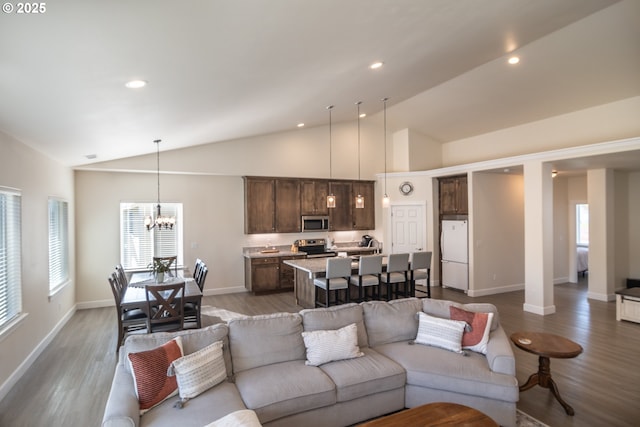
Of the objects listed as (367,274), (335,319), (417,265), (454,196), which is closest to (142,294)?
(335,319)

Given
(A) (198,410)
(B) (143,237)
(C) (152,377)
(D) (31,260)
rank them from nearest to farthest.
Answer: (A) (198,410)
(C) (152,377)
(D) (31,260)
(B) (143,237)

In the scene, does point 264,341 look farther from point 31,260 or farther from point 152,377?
point 31,260

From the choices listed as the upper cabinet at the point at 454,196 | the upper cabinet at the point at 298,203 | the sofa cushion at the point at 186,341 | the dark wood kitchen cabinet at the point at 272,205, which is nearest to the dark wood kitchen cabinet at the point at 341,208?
the upper cabinet at the point at 298,203

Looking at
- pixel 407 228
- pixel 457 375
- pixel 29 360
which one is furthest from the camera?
pixel 407 228

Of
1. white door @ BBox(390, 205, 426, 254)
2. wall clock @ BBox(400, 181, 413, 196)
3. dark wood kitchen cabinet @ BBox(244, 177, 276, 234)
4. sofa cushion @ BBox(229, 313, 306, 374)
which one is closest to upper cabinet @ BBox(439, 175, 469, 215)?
white door @ BBox(390, 205, 426, 254)

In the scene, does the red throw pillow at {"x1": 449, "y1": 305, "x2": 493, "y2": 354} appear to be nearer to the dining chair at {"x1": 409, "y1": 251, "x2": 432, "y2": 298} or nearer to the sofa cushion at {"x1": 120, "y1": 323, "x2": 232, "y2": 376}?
the sofa cushion at {"x1": 120, "y1": 323, "x2": 232, "y2": 376}

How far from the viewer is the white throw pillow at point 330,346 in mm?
3193

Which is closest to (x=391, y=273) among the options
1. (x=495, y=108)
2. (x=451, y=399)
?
(x=451, y=399)

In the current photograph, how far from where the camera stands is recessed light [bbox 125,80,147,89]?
2702 millimetres

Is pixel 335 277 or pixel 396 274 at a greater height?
pixel 335 277

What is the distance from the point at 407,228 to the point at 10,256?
7730 mm

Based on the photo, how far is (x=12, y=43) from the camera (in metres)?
1.78

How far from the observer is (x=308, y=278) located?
6594mm

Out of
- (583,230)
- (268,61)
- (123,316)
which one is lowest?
(123,316)
